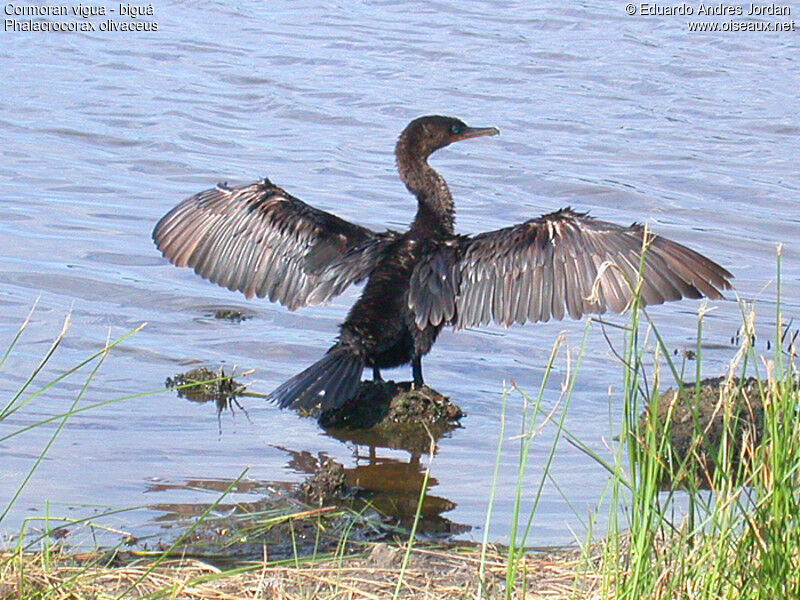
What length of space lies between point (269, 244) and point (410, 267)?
77 cm

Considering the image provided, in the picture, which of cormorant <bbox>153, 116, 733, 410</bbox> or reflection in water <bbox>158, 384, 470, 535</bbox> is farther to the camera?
cormorant <bbox>153, 116, 733, 410</bbox>

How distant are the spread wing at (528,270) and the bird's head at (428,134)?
0.89 meters

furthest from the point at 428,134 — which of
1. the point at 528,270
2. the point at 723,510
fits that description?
the point at 723,510

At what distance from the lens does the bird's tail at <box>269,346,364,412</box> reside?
6004 mm

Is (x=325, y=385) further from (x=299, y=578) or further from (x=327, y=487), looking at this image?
(x=299, y=578)

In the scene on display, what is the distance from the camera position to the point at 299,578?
12.1 feet

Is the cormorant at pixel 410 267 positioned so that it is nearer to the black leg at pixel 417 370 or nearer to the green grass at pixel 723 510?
the black leg at pixel 417 370

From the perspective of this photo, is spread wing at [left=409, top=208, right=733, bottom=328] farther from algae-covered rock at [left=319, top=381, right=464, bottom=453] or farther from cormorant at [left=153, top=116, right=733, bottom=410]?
algae-covered rock at [left=319, top=381, right=464, bottom=453]

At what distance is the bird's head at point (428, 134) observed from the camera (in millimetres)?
7262

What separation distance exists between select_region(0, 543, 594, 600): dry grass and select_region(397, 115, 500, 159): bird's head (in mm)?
3333

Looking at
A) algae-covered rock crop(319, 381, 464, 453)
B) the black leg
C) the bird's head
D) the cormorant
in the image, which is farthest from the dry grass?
the bird's head

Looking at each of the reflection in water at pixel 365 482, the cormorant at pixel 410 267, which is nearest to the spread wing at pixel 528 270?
the cormorant at pixel 410 267

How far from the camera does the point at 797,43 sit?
1473cm

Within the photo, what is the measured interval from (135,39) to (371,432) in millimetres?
9650
